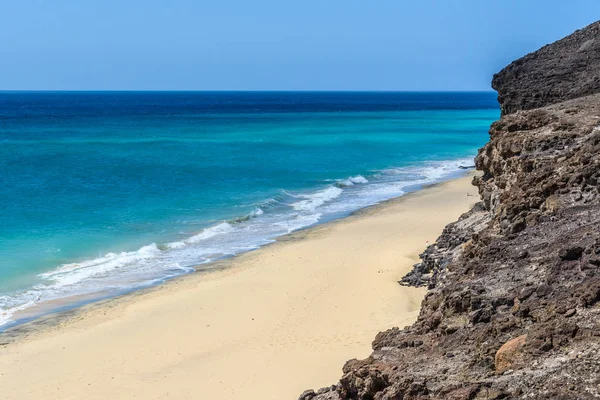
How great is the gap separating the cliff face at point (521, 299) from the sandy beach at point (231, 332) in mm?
4962

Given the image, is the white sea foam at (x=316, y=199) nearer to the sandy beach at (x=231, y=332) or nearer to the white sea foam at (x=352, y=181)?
the white sea foam at (x=352, y=181)

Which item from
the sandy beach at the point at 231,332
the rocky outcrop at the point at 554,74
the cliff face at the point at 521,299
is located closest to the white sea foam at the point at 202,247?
the sandy beach at the point at 231,332

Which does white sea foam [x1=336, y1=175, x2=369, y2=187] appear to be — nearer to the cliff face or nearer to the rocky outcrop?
the rocky outcrop

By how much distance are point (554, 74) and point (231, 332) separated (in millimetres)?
10682

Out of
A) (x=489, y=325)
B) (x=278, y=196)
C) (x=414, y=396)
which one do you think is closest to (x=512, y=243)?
(x=489, y=325)

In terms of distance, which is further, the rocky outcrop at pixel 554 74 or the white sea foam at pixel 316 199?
the white sea foam at pixel 316 199

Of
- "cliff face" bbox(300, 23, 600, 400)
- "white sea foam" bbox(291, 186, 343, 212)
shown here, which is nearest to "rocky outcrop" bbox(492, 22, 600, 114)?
"cliff face" bbox(300, 23, 600, 400)

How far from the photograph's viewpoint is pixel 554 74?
18.6 metres

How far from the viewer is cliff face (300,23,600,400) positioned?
6488 millimetres

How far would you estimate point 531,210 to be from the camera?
10867 mm

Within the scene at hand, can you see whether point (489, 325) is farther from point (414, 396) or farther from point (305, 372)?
point (305, 372)

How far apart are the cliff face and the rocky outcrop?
390 centimetres

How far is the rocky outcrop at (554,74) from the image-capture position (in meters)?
17.7

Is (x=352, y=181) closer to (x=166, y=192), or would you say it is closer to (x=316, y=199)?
(x=316, y=199)
